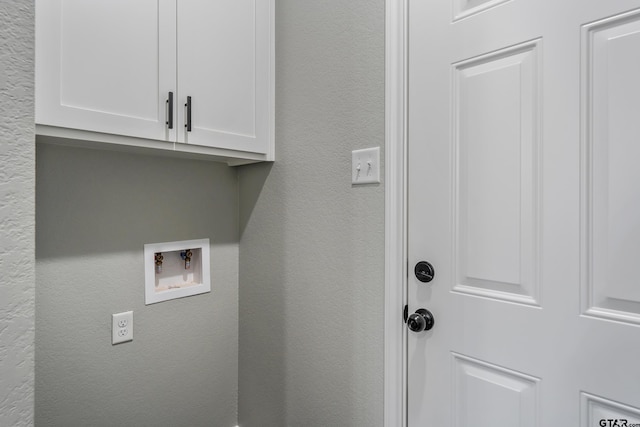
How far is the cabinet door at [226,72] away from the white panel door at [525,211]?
2.20 ft

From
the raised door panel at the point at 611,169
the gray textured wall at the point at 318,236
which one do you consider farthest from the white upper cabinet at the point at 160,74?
the raised door panel at the point at 611,169

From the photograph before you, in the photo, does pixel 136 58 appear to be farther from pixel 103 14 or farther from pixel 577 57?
pixel 577 57

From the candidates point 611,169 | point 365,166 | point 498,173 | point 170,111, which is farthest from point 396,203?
point 170,111

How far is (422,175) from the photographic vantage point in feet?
3.53

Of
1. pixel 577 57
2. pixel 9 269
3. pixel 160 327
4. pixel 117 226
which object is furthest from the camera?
pixel 160 327

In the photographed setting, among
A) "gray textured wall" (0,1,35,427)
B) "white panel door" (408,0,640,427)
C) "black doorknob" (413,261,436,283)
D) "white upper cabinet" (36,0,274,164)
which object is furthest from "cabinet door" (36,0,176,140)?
"black doorknob" (413,261,436,283)

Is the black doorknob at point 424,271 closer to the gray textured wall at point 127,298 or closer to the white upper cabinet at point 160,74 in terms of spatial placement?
the white upper cabinet at point 160,74

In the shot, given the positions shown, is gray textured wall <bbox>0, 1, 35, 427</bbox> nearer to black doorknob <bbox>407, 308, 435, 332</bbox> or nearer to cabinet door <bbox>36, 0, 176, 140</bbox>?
cabinet door <bbox>36, 0, 176, 140</bbox>

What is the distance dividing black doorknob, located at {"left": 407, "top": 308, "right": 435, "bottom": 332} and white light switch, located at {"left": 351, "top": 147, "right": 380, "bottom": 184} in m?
0.44

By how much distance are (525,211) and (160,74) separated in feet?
3.96

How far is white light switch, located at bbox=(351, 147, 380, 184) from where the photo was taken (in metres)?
1.16

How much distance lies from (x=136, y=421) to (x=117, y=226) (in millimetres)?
804

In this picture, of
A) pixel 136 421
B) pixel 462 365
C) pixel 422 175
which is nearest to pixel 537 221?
pixel 422 175

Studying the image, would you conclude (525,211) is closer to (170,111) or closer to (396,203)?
(396,203)
